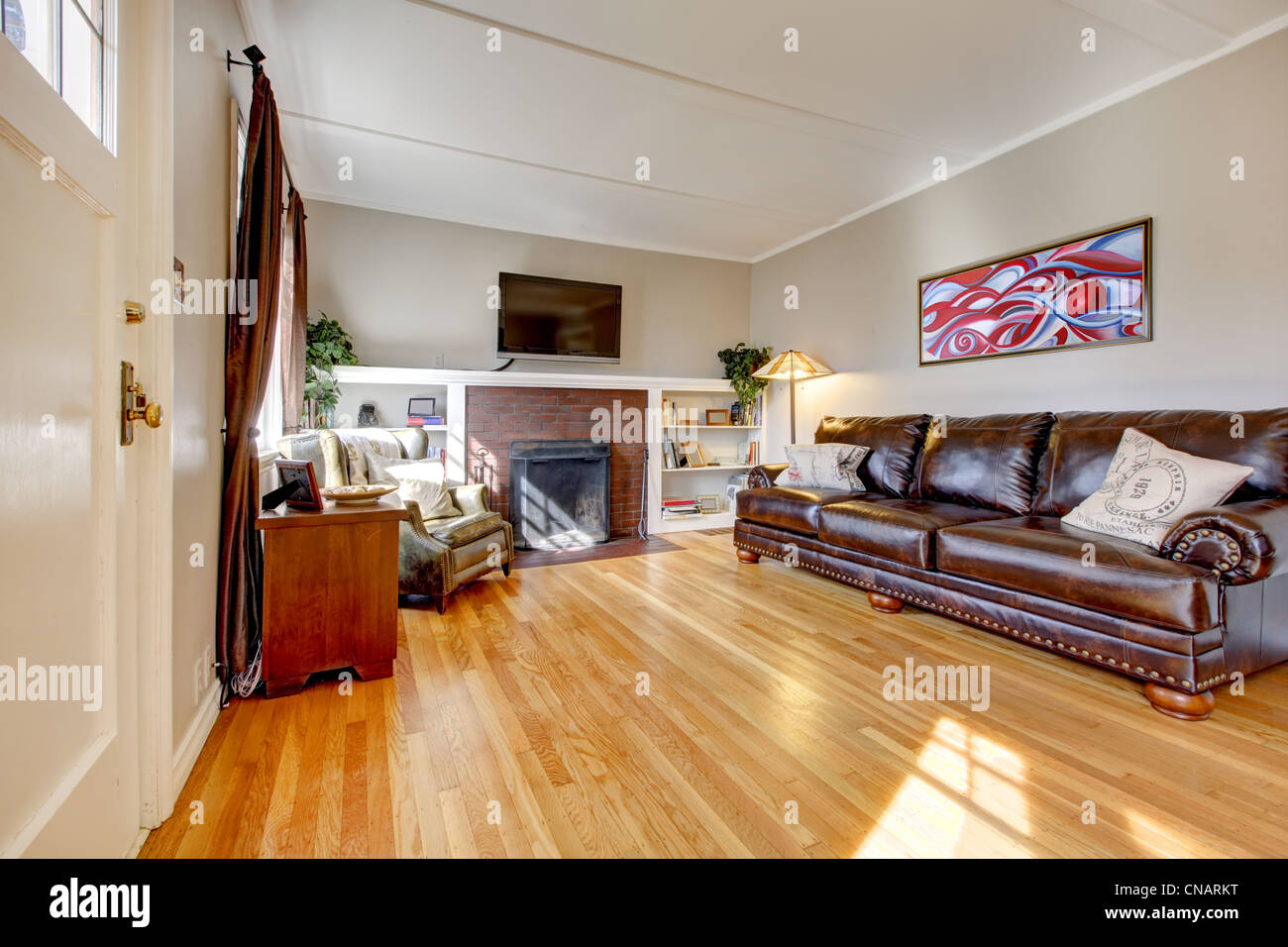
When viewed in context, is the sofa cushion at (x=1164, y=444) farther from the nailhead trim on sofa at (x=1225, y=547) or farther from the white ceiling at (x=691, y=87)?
the white ceiling at (x=691, y=87)

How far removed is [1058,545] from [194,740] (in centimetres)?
301

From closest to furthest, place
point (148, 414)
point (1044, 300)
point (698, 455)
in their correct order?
point (148, 414) < point (1044, 300) < point (698, 455)

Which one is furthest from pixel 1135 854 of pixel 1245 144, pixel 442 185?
pixel 442 185

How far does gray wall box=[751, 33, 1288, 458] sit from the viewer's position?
262 cm

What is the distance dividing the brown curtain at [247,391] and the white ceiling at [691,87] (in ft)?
2.54

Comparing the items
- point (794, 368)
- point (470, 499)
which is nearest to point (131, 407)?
point (470, 499)

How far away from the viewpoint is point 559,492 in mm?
4902

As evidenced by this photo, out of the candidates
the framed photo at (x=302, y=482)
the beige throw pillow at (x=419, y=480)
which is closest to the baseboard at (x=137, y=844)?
the framed photo at (x=302, y=482)

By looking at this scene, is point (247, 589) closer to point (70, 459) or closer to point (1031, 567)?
point (70, 459)

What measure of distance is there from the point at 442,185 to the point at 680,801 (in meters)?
4.23

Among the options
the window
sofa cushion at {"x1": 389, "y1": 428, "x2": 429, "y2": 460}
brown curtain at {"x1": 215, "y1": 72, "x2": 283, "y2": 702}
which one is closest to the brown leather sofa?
sofa cushion at {"x1": 389, "y1": 428, "x2": 429, "y2": 460}

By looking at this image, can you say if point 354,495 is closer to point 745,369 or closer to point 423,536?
point 423,536

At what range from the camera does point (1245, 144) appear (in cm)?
267

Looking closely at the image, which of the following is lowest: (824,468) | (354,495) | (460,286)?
(354,495)
